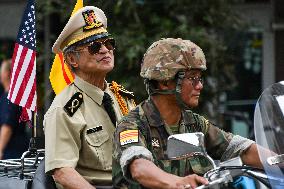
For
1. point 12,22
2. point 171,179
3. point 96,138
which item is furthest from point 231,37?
point 171,179

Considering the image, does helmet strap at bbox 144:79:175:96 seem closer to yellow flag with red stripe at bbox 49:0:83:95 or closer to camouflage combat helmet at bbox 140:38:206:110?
camouflage combat helmet at bbox 140:38:206:110

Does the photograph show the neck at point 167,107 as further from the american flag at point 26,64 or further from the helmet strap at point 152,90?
the american flag at point 26,64

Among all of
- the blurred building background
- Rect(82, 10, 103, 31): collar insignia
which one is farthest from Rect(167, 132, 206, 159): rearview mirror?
the blurred building background

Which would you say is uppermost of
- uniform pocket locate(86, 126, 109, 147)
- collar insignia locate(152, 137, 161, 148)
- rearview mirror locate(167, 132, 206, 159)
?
rearview mirror locate(167, 132, 206, 159)

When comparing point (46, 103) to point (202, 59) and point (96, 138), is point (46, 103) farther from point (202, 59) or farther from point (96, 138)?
point (202, 59)

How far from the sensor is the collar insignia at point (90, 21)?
4852mm

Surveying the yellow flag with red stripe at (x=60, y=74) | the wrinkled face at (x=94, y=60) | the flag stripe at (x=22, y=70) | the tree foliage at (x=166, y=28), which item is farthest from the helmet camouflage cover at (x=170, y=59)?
the tree foliage at (x=166, y=28)

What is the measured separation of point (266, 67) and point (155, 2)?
404 cm

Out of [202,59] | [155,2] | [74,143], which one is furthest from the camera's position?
[155,2]

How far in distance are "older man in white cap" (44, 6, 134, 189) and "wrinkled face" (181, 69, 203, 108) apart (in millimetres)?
764

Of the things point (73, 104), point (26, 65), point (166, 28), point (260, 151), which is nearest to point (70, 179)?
point (73, 104)

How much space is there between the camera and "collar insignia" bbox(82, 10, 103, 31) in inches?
191

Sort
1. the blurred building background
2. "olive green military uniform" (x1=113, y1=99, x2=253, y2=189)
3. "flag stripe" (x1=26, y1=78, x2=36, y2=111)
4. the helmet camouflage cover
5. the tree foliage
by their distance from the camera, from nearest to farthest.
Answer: "olive green military uniform" (x1=113, y1=99, x2=253, y2=189), the helmet camouflage cover, "flag stripe" (x1=26, y1=78, x2=36, y2=111), the tree foliage, the blurred building background

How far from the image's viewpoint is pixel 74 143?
176 inches
